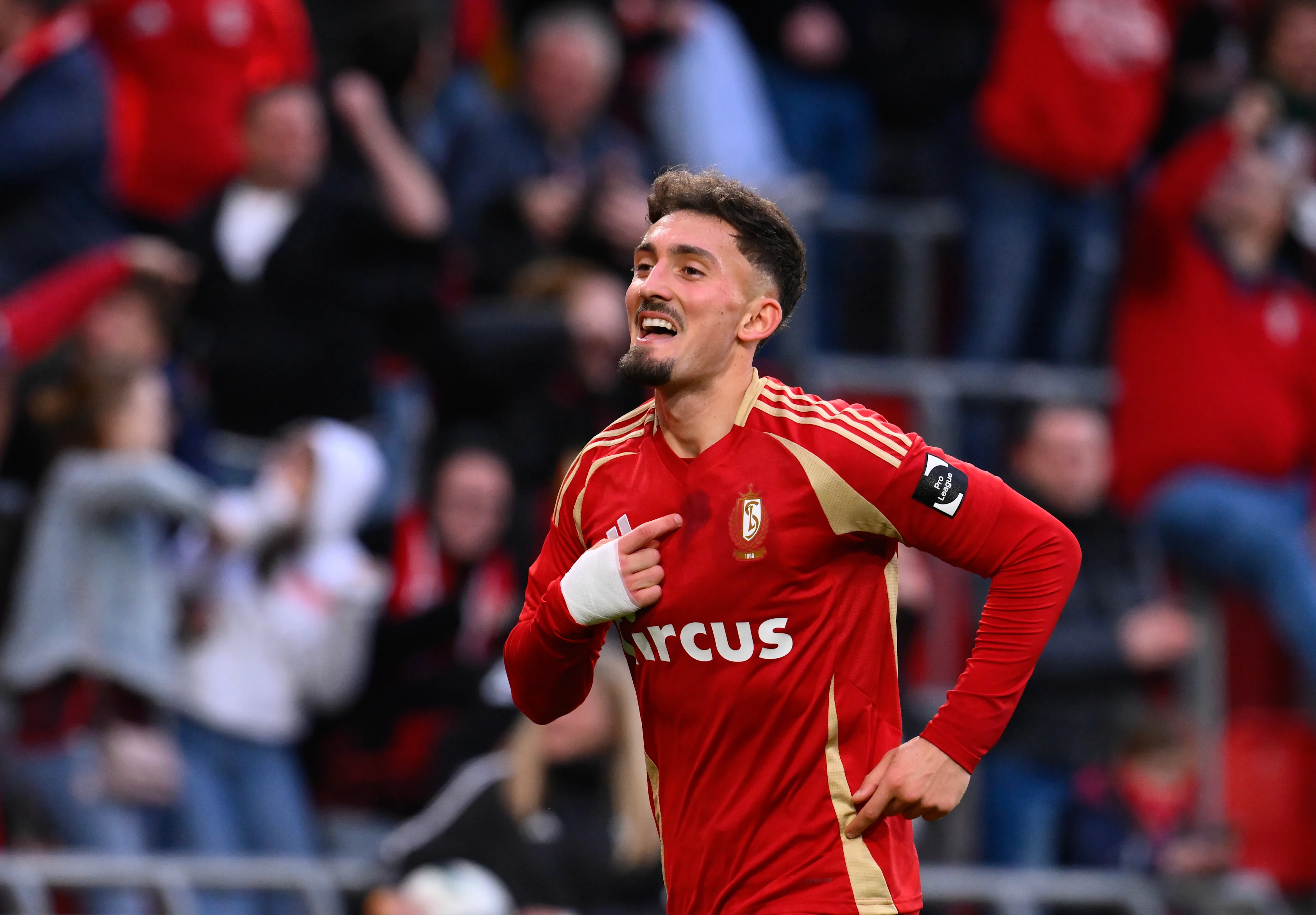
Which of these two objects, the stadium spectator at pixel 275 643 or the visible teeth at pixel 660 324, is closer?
the visible teeth at pixel 660 324

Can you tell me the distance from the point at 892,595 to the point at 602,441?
2.29ft

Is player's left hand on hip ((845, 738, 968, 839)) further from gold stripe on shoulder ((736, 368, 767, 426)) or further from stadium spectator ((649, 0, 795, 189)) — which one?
stadium spectator ((649, 0, 795, 189))

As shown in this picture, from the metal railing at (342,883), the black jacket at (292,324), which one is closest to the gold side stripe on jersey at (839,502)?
the metal railing at (342,883)

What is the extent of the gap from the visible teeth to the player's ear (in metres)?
0.15

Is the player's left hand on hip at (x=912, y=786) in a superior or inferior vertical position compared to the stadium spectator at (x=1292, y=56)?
inferior

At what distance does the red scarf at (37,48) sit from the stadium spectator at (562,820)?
3277mm

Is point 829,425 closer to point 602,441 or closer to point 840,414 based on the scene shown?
point 840,414

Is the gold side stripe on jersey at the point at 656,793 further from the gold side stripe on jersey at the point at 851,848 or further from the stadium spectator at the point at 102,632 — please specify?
the stadium spectator at the point at 102,632

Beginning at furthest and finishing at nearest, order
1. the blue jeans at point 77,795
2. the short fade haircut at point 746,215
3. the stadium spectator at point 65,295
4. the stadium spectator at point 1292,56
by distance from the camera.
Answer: the stadium spectator at point 1292,56, the stadium spectator at point 65,295, the blue jeans at point 77,795, the short fade haircut at point 746,215

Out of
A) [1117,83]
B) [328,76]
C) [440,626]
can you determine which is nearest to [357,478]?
[440,626]

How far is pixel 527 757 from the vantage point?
6.65m

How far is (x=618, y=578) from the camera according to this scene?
13.0 feet

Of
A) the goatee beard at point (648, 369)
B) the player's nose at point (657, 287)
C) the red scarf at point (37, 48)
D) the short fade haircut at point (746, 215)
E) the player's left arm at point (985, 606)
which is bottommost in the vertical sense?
the player's left arm at point (985, 606)

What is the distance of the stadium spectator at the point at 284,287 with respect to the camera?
7867 millimetres
